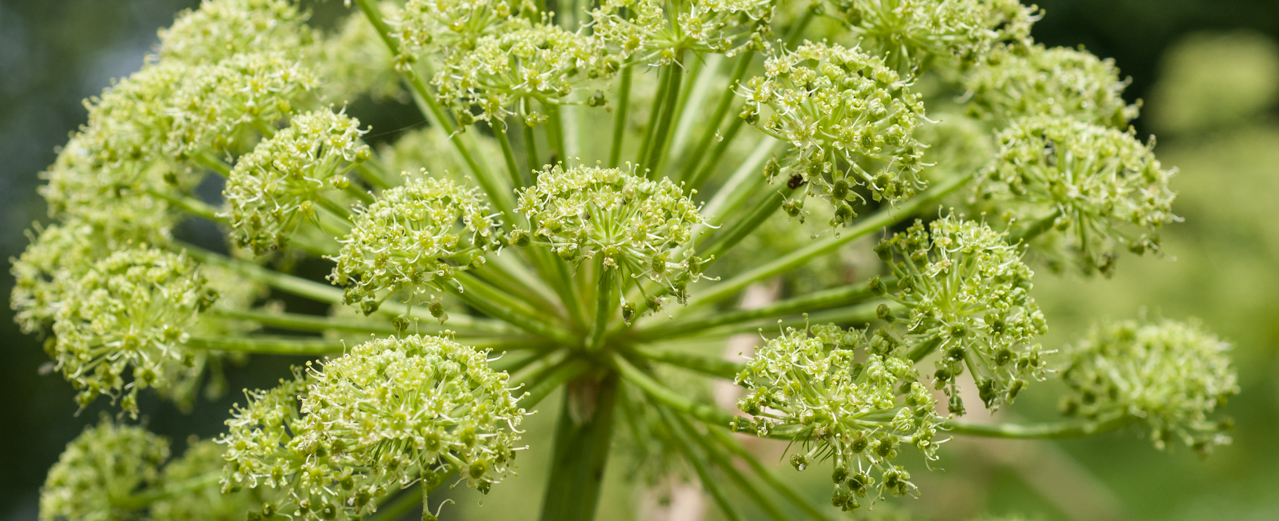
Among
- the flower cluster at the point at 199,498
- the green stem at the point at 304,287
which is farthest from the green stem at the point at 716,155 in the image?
the flower cluster at the point at 199,498

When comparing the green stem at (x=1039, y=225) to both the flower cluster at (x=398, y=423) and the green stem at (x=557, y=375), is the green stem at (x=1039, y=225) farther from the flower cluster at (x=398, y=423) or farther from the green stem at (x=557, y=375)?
the flower cluster at (x=398, y=423)

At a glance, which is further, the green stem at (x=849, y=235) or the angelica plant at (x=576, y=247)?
the green stem at (x=849, y=235)

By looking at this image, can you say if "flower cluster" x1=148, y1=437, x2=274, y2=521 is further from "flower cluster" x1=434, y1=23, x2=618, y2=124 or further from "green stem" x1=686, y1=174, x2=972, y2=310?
"green stem" x1=686, y1=174, x2=972, y2=310

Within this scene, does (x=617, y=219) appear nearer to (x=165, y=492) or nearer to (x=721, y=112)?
(x=721, y=112)

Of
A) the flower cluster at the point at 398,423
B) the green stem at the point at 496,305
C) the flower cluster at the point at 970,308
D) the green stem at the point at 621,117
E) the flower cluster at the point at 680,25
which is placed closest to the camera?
the flower cluster at the point at 398,423

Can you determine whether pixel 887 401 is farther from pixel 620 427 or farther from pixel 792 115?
pixel 620 427

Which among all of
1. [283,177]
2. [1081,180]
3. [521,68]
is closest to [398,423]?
[283,177]
